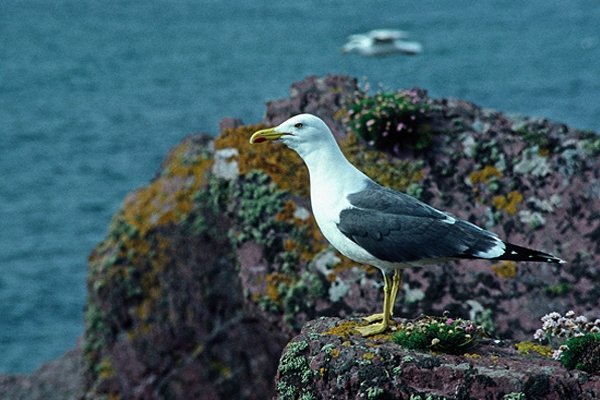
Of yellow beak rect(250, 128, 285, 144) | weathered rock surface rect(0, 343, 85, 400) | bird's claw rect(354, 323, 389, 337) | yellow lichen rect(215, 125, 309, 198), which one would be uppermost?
yellow beak rect(250, 128, 285, 144)

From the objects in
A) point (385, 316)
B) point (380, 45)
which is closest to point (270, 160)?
point (385, 316)

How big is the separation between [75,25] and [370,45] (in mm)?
15715

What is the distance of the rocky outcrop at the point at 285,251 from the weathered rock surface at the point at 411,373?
0.22 meters

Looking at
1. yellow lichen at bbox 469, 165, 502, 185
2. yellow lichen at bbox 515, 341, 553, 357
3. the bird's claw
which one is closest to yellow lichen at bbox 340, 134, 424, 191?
yellow lichen at bbox 469, 165, 502, 185

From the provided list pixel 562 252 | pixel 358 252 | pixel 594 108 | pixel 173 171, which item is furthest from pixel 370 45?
pixel 358 252

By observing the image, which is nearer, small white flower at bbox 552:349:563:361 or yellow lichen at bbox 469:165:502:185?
small white flower at bbox 552:349:563:361

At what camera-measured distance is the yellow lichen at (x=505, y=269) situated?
11.0 metres

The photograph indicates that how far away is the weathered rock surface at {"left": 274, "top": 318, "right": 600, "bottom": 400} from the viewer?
7.29 meters

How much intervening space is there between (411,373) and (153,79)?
31220 mm

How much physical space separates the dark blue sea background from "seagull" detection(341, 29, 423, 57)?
51cm

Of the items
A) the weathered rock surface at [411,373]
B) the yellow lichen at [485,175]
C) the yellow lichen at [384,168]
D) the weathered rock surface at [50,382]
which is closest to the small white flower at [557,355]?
the weathered rock surface at [411,373]

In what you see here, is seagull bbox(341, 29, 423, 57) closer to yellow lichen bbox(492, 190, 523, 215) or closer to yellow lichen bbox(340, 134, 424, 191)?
yellow lichen bbox(340, 134, 424, 191)

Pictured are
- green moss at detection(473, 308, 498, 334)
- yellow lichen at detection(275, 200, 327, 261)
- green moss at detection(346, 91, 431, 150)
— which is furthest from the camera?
green moss at detection(346, 91, 431, 150)

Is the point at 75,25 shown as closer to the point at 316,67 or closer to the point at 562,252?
the point at 316,67
